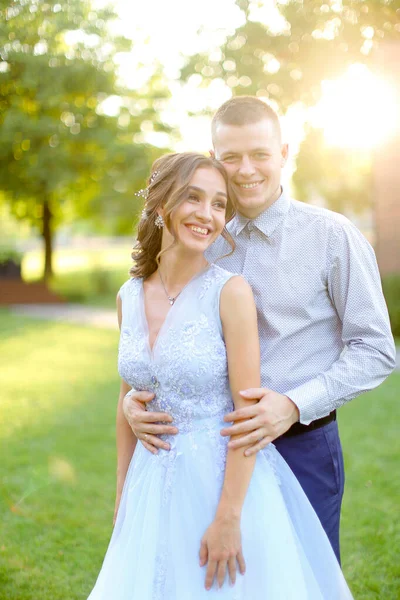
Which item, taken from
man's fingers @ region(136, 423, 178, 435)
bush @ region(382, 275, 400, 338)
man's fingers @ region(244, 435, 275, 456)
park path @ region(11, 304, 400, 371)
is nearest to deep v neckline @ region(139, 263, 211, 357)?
man's fingers @ region(136, 423, 178, 435)

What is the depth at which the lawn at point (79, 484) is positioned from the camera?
443 cm

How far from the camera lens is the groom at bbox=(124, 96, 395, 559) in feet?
8.36

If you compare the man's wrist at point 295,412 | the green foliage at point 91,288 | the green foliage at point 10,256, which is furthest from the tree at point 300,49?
the green foliage at point 10,256

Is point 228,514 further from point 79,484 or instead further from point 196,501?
point 79,484

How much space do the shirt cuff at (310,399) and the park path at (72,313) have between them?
546 inches

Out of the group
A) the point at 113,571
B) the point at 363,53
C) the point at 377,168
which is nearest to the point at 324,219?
the point at 113,571

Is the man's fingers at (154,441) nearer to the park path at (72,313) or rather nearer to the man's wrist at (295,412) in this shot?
the man's wrist at (295,412)

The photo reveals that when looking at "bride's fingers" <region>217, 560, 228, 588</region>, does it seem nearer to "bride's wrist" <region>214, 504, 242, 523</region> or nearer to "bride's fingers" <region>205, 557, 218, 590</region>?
"bride's fingers" <region>205, 557, 218, 590</region>

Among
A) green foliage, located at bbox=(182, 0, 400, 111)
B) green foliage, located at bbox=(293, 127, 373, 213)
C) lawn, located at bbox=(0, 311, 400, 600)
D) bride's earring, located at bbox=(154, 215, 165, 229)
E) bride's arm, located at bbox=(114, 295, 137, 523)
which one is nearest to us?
bride's earring, located at bbox=(154, 215, 165, 229)

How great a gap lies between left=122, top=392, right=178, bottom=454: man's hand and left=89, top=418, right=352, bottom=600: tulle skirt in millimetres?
46

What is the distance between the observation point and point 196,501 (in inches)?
94.2

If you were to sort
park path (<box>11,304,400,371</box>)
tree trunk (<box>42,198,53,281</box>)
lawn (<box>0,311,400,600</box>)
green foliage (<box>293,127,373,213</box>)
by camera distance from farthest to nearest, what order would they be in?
green foliage (<box>293,127,373,213</box>), tree trunk (<box>42,198,53,281</box>), park path (<box>11,304,400,371</box>), lawn (<box>0,311,400,600</box>)

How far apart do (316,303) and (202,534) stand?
3.16 feet

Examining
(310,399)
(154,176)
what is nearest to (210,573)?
(310,399)
